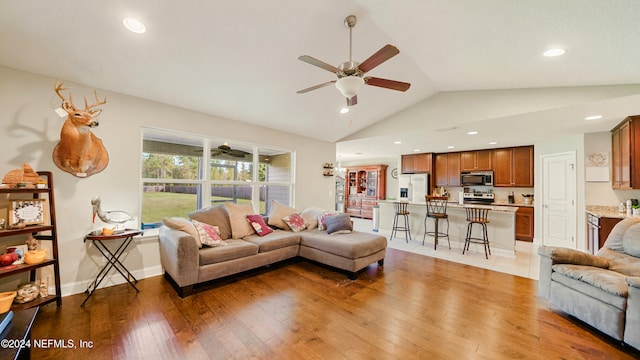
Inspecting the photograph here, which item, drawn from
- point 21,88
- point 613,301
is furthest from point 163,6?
point 613,301

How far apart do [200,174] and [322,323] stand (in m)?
2.94

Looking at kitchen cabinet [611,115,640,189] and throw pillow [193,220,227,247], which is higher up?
kitchen cabinet [611,115,640,189]

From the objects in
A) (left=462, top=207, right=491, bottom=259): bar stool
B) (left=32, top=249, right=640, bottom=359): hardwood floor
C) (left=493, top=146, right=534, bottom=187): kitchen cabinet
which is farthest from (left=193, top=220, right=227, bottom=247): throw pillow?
(left=493, top=146, right=534, bottom=187): kitchen cabinet

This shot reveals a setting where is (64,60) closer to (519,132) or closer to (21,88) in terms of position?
(21,88)

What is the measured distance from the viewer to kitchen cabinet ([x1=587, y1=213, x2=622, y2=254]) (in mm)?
3660

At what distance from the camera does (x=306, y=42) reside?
8.74 feet

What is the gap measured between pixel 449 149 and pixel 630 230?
4.47 metres

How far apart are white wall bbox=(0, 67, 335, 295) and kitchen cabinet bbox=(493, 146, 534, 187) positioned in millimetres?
6994

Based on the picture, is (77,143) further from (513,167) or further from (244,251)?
(513,167)

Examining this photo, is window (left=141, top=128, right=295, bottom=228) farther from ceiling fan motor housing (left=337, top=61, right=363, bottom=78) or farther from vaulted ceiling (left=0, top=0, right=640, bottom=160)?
ceiling fan motor housing (left=337, top=61, right=363, bottom=78)

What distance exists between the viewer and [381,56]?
6.18 feet

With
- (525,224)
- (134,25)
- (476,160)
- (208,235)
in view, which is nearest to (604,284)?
(208,235)

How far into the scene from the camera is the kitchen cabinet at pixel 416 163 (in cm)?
736

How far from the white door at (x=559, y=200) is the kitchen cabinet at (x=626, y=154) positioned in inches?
25.6
